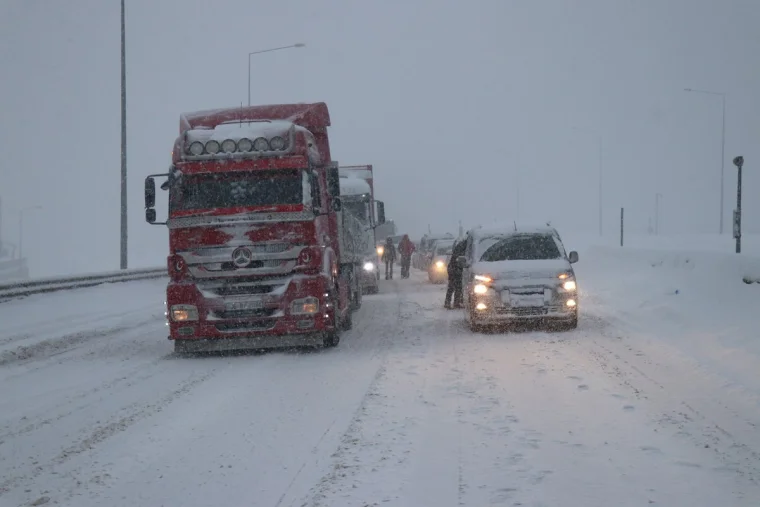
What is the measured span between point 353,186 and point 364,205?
2.30ft

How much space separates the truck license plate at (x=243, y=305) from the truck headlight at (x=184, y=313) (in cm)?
45

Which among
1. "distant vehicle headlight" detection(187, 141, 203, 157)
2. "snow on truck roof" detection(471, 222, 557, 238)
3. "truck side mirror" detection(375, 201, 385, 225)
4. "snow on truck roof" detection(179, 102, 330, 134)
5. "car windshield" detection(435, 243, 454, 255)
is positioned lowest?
"car windshield" detection(435, 243, 454, 255)

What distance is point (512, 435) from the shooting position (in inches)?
254

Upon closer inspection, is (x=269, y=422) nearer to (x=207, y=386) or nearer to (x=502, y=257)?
(x=207, y=386)

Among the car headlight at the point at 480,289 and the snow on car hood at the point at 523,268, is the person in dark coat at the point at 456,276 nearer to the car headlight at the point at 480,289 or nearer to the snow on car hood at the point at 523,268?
the snow on car hood at the point at 523,268

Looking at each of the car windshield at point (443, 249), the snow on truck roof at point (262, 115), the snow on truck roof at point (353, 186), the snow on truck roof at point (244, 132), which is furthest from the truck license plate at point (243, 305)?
the car windshield at point (443, 249)

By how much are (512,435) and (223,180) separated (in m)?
6.80

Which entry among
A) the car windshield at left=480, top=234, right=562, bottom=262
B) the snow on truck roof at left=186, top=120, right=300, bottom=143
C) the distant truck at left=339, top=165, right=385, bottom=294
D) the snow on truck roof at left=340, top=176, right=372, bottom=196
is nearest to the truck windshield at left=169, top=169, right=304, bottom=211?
the snow on truck roof at left=186, top=120, right=300, bottom=143

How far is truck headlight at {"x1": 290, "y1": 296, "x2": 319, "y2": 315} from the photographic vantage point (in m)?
11.4

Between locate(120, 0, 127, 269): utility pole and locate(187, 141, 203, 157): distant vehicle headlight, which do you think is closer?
locate(187, 141, 203, 157): distant vehicle headlight

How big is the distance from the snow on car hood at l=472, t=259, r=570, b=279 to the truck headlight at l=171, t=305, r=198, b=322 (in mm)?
4582

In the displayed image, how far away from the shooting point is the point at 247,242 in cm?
1137

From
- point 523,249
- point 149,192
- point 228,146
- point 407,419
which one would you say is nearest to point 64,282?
point 149,192

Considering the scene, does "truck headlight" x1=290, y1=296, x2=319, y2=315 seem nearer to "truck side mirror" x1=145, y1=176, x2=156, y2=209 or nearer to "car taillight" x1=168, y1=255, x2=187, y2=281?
"car taillight" x1=168, y1=255, x2=187, y2=281
